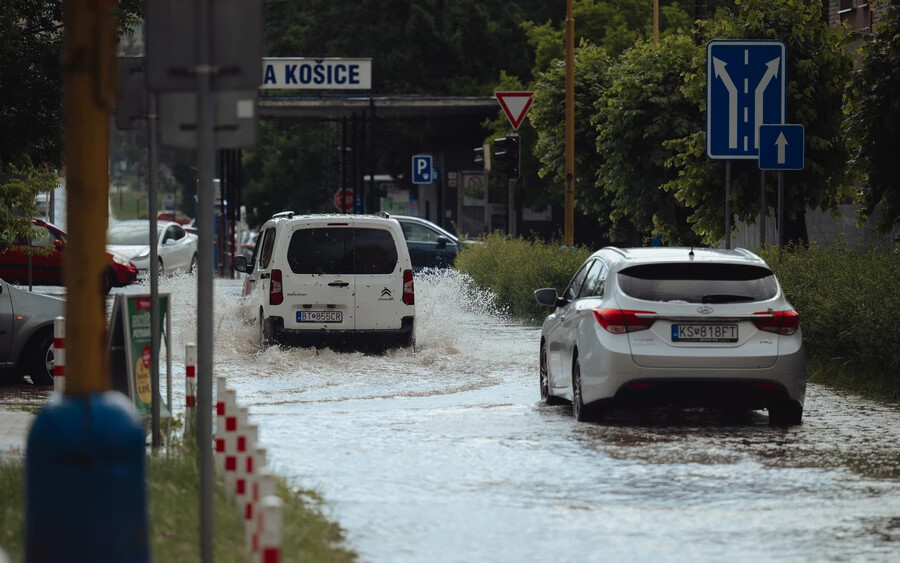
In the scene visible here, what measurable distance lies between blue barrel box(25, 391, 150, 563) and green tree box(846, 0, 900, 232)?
50.1 feet

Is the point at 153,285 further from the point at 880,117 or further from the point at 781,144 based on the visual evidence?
the point at 880,117

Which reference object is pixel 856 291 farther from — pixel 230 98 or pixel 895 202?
pixel 230 98

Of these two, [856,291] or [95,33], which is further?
[856,291]

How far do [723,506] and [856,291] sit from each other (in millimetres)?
8301

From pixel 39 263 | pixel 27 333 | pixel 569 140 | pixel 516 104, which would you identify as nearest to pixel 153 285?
pixel 27 333

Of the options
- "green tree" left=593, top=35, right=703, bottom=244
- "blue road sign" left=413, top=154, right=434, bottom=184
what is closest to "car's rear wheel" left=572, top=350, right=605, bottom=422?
"green tree" left=593, top=35, right=703, bottom=244

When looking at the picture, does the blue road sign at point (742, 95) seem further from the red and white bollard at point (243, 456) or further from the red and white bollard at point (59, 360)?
the red and white bollard at point (243, 456)

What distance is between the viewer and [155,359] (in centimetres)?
1292

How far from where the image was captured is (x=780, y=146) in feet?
63.2

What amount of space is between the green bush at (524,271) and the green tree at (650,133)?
2.87 meters

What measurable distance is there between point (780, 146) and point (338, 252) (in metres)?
5.16

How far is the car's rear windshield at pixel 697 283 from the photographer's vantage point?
14195mm

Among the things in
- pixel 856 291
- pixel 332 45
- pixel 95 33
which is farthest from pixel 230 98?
pixel 332 45

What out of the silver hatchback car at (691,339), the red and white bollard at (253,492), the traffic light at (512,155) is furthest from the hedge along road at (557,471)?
the traffic light at (512,155)
